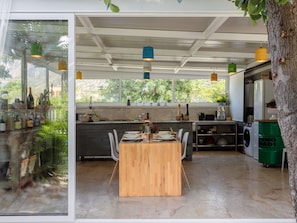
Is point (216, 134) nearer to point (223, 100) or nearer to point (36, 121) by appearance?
point (223, 100)

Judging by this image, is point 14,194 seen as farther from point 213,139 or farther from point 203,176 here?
point 213,139

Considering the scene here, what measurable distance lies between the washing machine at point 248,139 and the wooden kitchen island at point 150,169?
414 cm

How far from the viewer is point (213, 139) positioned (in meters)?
9.75

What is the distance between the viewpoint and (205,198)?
15.2 feet

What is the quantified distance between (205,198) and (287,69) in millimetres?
3653

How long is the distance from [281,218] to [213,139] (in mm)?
5977

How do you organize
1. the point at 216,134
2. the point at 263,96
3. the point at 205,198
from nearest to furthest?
the point at 205,198, the point at 263,96, the point at 216,134

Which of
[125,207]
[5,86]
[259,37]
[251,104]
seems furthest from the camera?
[251,104]

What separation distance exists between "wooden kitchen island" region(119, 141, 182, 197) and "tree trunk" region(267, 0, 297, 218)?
11.4ft

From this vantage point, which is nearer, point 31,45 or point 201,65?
point 31,45

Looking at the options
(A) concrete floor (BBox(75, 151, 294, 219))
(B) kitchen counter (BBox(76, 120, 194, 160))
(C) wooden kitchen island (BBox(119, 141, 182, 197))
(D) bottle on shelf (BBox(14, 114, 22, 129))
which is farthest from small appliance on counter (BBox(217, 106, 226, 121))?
(D) bottle on shelf (BBox(14, 114, 22, 129))

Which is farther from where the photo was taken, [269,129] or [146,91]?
[146,91]

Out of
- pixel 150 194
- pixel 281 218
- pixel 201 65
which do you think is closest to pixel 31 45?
pixel 150 194

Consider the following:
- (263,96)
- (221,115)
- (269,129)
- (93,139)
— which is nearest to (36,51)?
(93,139)
